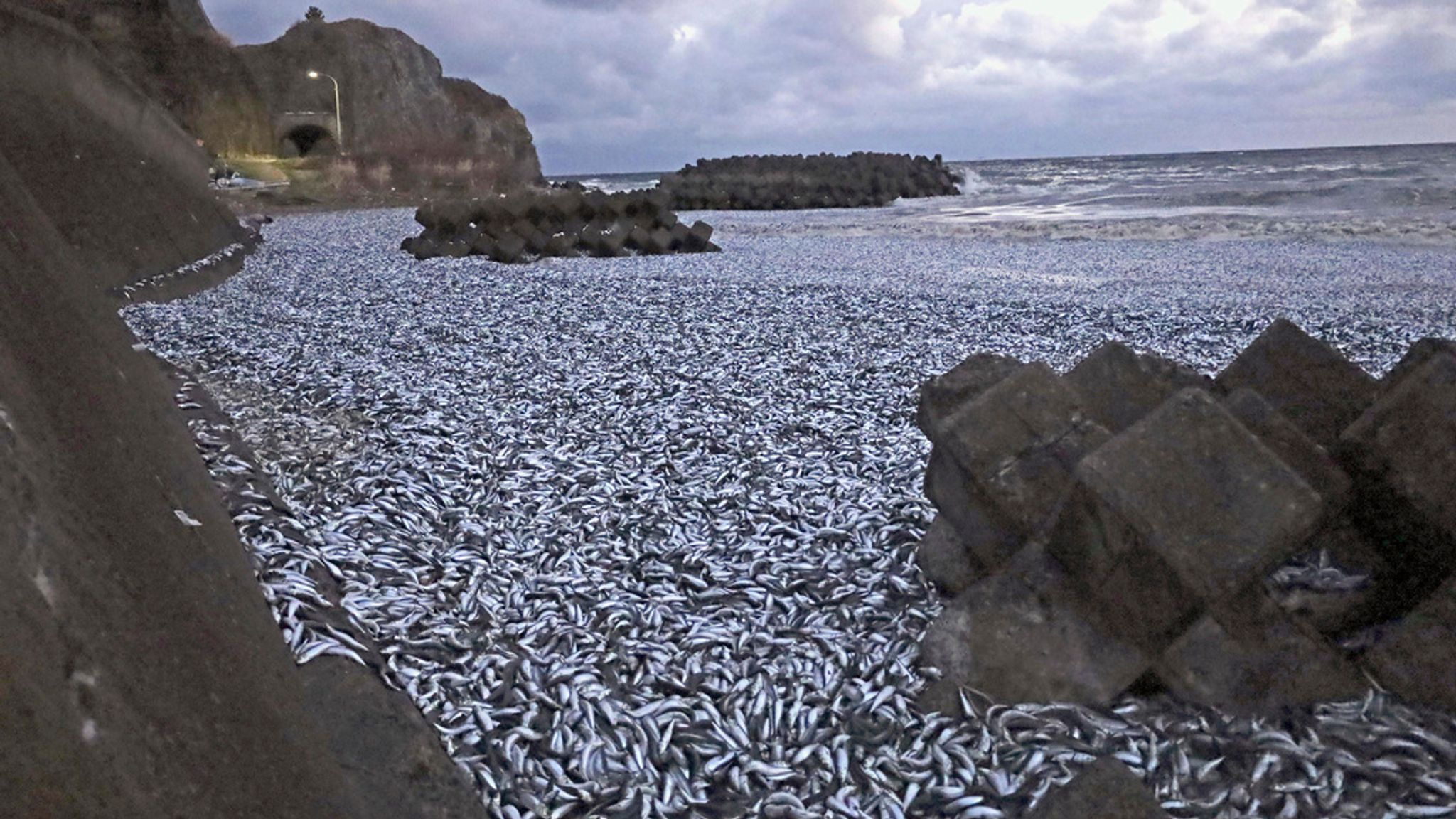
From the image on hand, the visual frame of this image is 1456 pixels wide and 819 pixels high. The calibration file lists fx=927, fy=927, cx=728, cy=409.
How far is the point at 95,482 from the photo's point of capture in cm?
152

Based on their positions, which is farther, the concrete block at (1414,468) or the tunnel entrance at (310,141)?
the tunnel entrance at (310,141)

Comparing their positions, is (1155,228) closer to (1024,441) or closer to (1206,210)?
(1206,210)

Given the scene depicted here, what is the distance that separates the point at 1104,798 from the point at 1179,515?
710 millimetres

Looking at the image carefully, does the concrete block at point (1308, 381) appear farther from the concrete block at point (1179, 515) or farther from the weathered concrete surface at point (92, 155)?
the weathered concrete surface at point (92, 155)

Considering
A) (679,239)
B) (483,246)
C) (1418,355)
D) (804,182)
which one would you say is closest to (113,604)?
(1418,355)

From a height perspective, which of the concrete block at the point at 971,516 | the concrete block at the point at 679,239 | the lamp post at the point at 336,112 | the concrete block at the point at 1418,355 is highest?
the lamp post at the point at 336,112

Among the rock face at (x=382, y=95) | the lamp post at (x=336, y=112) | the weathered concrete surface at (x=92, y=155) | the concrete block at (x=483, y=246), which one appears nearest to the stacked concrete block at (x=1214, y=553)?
the weathered concrete surface at (x=92, y=155)

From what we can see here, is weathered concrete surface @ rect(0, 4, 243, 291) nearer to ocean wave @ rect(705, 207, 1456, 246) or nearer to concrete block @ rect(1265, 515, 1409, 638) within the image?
concrete block @ rect(1265, 515, 1409, 638)

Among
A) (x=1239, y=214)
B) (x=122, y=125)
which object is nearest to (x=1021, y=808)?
(x=122, y=125)

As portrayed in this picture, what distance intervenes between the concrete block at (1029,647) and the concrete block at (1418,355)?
101 centimetres

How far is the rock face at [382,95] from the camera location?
41.7 m

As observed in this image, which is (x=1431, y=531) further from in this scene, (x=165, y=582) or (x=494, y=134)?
(x=494, y=134)

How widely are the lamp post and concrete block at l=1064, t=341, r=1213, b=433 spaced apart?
45131 millimetres

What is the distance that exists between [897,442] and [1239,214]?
2023 centimetres
